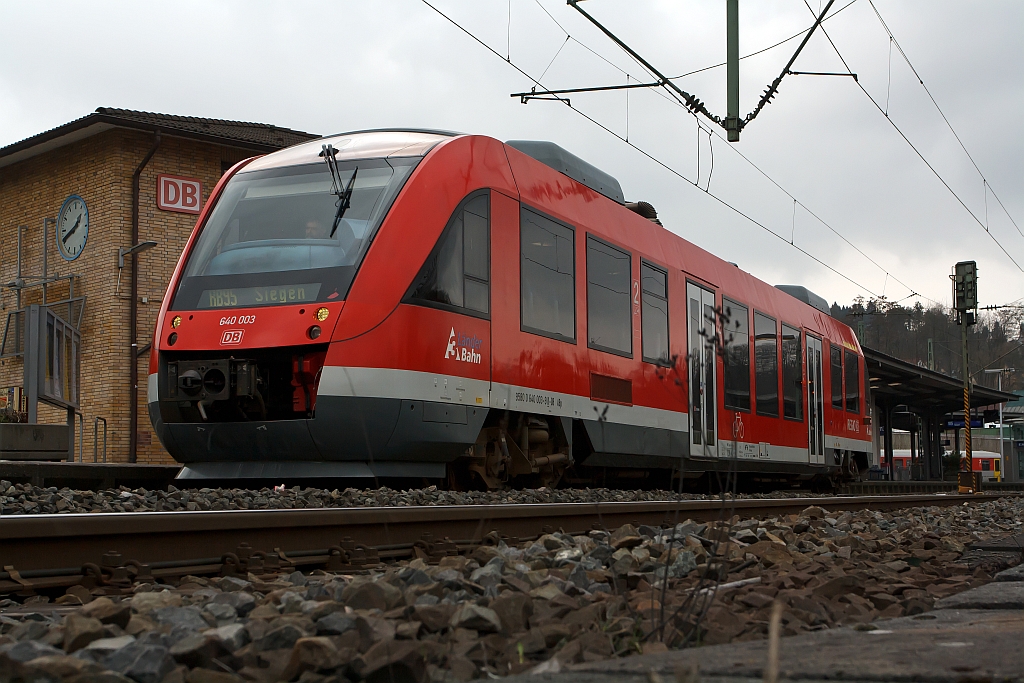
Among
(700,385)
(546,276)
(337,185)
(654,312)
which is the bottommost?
(700,385)

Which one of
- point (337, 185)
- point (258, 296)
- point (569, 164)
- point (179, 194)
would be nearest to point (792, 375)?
point (569, 164)

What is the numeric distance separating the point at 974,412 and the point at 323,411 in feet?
153

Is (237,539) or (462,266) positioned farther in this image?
(462,266)

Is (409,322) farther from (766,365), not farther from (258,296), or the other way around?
(766,365)

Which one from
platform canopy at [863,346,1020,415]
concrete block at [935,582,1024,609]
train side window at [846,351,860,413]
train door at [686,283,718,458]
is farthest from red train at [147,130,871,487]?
platform canopy at [863,346,1020,415]

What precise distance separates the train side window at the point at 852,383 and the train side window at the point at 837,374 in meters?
0.47

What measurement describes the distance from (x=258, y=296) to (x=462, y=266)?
1661 millimetres

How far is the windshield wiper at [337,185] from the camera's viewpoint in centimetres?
884

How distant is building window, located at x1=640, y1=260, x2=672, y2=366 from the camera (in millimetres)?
12055

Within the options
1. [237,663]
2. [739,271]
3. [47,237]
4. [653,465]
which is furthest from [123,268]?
[237,663]

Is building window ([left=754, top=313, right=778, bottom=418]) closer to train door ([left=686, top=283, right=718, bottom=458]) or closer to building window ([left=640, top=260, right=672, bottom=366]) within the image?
train door ([left=686, top=283, right=718, bottom=458])

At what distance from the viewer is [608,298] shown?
1129 centimetres

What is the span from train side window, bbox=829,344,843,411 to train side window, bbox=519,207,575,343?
10.1 meters

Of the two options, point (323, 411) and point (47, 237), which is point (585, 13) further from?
point (47, 237)
